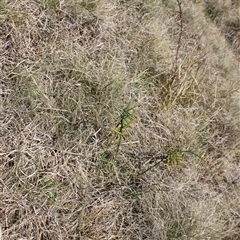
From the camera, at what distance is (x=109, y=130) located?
2688 millimetres

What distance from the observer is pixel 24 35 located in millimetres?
2783

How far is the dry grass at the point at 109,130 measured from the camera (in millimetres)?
2379

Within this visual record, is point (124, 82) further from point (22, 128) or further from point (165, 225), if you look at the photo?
point (165, 225)

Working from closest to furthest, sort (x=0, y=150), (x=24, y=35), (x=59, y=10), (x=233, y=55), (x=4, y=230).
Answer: (x=4, y=230), (x=0, y=150), (x=24, y=35), (x=59, y=10), (x=233, y=55)

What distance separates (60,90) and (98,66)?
33cm

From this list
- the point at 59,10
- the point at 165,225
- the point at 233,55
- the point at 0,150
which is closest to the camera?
the point at 0,150

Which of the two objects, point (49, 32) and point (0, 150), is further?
point (49, 32)

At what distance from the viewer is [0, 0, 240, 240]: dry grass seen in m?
2.38

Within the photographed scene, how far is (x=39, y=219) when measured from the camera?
89.0 inches

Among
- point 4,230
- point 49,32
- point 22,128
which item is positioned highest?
point 49,32

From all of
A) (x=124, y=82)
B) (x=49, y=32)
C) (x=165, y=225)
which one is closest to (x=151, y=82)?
(x=124, y=82)

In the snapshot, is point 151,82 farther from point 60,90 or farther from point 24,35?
point 24,35

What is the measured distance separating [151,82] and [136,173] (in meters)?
0.72

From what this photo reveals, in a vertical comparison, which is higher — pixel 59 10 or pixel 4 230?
pixel 59 10
